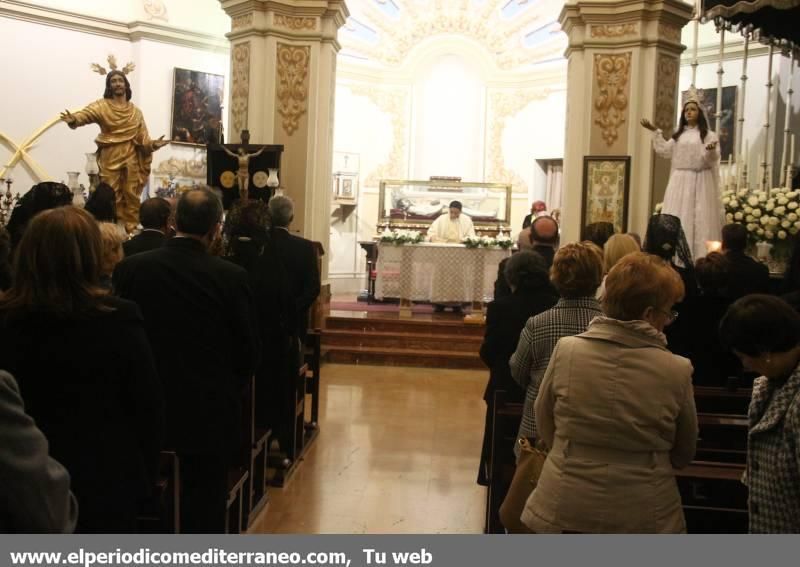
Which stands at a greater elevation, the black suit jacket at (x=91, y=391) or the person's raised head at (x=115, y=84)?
the person's raised head at (x=115, y=84)

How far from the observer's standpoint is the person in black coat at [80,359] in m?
2.62

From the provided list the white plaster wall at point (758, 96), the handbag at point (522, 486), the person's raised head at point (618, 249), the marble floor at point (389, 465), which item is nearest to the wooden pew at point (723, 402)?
the person's raised head at point (618, 249)

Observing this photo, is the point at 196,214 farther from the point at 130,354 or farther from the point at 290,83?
the point at 290,83

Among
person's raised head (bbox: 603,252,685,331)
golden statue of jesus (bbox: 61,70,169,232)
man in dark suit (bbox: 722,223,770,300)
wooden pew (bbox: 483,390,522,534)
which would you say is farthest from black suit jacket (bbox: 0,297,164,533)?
golden statue of jesus (bbox: 61,70,169,232)

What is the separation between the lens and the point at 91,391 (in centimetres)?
270

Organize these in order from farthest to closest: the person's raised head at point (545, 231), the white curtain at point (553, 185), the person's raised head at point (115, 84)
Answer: the white curtain at point (553, 185) < the person's raised head at point (115, 84) < the person's raised head at point (545, 231)

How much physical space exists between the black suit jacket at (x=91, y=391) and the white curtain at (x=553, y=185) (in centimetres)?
1454

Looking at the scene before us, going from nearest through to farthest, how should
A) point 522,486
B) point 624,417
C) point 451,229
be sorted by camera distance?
point 624,417
point 522,486
point 451,229

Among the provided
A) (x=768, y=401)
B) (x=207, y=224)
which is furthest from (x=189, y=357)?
(x=768, y=401)

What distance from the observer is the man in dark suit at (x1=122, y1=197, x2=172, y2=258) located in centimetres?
475

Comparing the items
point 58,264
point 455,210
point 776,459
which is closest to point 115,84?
point 455,210

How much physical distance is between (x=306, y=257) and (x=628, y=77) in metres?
6.89

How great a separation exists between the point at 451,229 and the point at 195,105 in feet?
14.6

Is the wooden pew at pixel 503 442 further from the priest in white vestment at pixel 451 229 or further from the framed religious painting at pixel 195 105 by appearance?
the framed religious painting at pixel 195 105
